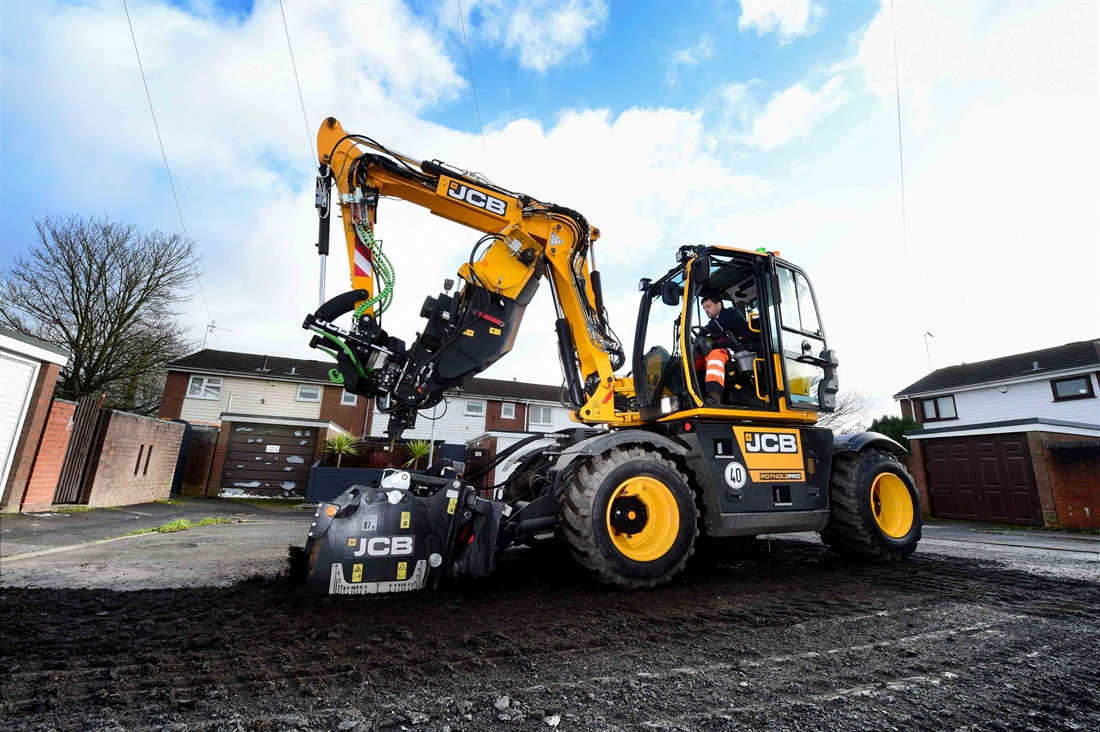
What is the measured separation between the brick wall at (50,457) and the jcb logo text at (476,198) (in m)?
10.4

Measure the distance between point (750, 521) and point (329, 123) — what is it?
516cm

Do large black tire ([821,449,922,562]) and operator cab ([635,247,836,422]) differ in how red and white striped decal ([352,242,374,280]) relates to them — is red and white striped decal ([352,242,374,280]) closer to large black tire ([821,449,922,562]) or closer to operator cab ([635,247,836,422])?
operator cab ([635,247,836,422])

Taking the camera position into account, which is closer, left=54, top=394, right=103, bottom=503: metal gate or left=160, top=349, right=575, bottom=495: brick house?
left=54, top=394, right=103, bottom=503: metal gate

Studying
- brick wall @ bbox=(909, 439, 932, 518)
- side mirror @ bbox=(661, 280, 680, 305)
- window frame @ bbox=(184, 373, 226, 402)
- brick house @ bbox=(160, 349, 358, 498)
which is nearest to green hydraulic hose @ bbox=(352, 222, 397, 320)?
side mirror @ bbox=(661, 280, 680, 305)

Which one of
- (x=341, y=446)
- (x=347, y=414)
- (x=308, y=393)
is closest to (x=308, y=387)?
(x=308, y=393)

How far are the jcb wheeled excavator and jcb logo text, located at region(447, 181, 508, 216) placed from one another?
0.01 meters

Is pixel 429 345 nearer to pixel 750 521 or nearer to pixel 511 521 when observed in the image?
pixel 511 521

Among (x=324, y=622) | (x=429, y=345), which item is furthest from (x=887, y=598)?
(x=429, y=345)

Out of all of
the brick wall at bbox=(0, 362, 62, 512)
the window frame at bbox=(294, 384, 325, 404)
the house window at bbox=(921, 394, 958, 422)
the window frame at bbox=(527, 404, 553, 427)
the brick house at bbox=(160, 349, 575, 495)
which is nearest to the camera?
the brick wall at bbox=(0, 362, 62, 512)

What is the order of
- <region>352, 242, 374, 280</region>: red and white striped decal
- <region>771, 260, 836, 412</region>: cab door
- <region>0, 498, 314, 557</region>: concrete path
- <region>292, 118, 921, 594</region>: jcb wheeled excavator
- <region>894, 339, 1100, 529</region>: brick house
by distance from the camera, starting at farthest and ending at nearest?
<region>894, 339, 1100, 529</region>: brick house, <region>0, 498, 314, 557</region>: concrete path, <region>771, 260, 836, 412</region>: cab door, <region>352, 242, 374, 280</region>: red and white striped decal, <region>292, 118, 921, 594</region>: jcb wheeled excavator

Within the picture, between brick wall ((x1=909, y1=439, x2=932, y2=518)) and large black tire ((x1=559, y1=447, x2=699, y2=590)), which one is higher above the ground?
brick wall ((x1=909, y1=439, x2=932, y2=518))

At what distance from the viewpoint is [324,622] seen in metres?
2.65

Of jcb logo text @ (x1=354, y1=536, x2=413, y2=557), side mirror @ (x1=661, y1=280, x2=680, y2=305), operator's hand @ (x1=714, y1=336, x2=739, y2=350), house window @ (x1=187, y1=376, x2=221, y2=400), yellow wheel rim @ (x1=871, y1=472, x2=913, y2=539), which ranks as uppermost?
house window @ (x1=187, y1=376, x2=221, y2=400)

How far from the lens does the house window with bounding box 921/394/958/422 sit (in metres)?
23.2
